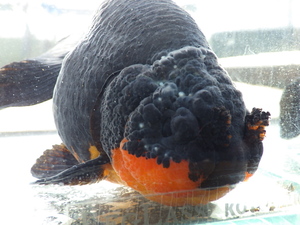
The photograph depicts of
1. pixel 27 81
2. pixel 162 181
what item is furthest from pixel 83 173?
pixel 27 81

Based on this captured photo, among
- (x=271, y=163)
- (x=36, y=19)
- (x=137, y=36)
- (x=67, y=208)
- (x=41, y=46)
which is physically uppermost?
(x=36, y=19)

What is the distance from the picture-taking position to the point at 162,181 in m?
0.99

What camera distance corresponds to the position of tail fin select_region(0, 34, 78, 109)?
1875 mm

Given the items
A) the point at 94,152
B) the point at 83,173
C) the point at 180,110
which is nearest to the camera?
the point at 180,110

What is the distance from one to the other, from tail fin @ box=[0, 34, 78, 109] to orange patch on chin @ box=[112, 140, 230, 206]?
961 mm

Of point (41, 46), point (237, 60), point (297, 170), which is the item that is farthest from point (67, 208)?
point (41, 46)

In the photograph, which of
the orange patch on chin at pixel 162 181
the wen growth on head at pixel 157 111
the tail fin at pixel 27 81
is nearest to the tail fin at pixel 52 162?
the tail fin at pixel 27 81

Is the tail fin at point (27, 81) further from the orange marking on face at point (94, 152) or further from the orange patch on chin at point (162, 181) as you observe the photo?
the orange patch on chin at point (162, 181)

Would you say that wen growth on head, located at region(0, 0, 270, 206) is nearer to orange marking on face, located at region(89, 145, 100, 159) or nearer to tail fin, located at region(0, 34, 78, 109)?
orange marking on face, located at region(89, 145, 100, 159)

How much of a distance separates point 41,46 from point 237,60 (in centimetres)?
179

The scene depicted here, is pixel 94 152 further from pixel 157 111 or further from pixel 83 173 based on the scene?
pixel 157 111

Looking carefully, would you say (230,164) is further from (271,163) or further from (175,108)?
(271,163)

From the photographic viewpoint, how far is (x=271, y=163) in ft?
6.21

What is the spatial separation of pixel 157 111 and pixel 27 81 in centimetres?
120
